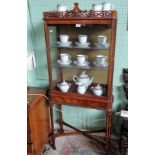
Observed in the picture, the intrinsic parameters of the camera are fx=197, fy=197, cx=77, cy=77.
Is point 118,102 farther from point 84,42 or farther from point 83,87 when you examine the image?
point 84,42

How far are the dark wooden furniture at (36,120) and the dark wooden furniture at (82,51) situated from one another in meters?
0.10

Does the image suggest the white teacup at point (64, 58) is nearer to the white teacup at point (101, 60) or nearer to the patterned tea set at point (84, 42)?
the patterned tea set at point (84, 42)

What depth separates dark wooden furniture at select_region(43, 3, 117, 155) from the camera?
1.52 m

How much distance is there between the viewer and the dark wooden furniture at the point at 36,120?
5.52 ft

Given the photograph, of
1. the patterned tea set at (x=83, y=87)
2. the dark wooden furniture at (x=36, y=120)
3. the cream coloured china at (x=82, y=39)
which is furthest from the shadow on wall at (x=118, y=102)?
the dark wooden furniture at (x=36, y=120)

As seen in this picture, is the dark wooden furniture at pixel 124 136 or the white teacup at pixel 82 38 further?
the dark wooden furniture at pixel 124 136

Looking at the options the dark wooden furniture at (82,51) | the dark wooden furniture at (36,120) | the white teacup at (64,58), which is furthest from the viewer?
the white teacup at (64,58)

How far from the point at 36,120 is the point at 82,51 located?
81 centimetres

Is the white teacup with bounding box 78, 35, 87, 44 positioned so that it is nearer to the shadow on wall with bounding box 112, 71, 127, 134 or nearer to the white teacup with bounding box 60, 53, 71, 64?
the white teacup with bounding box 60, 53, 71, 64

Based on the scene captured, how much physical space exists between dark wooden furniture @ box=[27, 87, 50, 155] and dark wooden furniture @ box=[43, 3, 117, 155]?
0.10 metres

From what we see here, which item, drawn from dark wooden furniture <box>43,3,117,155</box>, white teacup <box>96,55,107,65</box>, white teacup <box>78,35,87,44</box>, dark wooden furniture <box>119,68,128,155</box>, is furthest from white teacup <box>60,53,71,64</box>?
dark wooden furniture <box>119,68,128,155</box>
